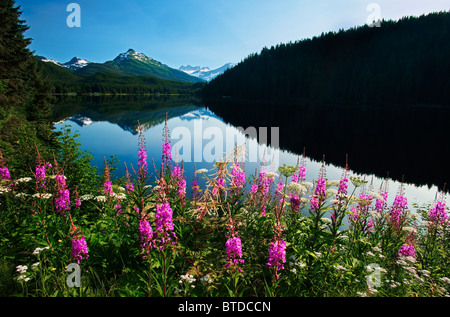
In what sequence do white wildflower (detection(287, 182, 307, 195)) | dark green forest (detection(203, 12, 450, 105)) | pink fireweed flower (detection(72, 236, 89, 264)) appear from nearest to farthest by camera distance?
pink fireweed flower (detection(72, 236, 89, 264)) → white wildflower (detection(287, 182, 307, 195)) → dark green forest (detection(203, 12, 450, 105))

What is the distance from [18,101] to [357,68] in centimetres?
12612

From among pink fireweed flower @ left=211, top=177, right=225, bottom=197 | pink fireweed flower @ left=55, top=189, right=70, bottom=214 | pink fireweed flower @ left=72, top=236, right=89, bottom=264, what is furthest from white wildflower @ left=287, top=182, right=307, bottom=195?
pink fireweed flower @ left=55, top=189, right=70, bottom=214

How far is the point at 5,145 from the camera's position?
35.0 feet

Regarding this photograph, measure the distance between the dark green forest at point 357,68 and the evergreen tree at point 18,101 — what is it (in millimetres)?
111767

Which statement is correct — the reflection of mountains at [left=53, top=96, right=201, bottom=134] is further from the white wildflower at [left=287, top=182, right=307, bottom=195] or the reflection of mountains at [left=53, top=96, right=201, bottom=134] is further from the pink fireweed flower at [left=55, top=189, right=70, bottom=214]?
the white wildflower at [left=287, top=182, right=307, bottom=195]

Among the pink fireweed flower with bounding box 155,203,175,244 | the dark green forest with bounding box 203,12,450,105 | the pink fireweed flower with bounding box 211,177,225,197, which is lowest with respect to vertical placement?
the pink fireweed flower with bounding box 155,203,175,244

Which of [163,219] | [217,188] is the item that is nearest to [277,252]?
[217,188]

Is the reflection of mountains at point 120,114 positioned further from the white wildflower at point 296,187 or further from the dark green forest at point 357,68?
the dark green forest at point 357,68

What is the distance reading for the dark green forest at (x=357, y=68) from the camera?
3719 inches

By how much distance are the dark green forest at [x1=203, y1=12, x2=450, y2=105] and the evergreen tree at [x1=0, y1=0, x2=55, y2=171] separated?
367ft

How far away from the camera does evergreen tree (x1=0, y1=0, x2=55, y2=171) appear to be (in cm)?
1016

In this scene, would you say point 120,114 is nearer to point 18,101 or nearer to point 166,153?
point 18,101

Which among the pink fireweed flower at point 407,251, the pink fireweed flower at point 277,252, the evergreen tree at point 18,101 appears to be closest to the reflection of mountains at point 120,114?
the evergreen tree at point 18,101
